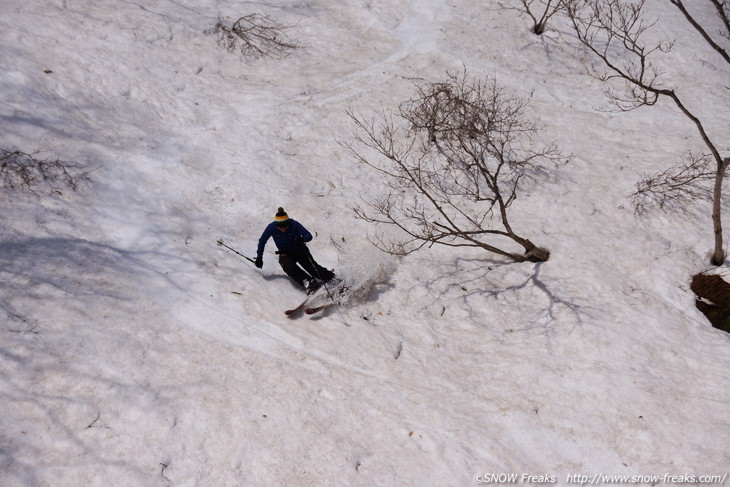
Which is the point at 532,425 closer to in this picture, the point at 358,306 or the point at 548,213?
the point at 358,306

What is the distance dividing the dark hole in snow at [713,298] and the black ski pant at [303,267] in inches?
222

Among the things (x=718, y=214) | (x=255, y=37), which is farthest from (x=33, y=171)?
(x=718, y=214)

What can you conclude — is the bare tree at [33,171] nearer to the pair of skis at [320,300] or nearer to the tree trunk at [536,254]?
the pair of skis at [320,300]

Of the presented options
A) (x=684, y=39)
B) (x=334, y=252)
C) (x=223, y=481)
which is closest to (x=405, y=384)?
(x=223, y=481)

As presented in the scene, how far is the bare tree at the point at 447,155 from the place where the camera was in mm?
9562

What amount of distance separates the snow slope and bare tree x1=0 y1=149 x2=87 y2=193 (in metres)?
0.24

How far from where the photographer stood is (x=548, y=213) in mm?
9430

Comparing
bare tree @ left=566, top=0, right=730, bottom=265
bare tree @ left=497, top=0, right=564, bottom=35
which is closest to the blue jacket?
bare tree @ left=566, top=0, right=730, bottom=265

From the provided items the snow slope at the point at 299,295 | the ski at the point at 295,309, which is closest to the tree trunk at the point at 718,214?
the snow slope at the point at 299,295

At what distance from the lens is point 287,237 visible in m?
7.50

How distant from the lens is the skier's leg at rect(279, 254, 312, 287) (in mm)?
7559

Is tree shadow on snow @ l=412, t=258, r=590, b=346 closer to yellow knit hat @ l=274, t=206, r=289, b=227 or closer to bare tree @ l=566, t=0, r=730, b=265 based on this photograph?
yellow knit hat @ l=274, t=206, r=289, b=227

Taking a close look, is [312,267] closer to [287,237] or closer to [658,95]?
[287,237]

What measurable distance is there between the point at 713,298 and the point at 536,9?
1026 centimetres
